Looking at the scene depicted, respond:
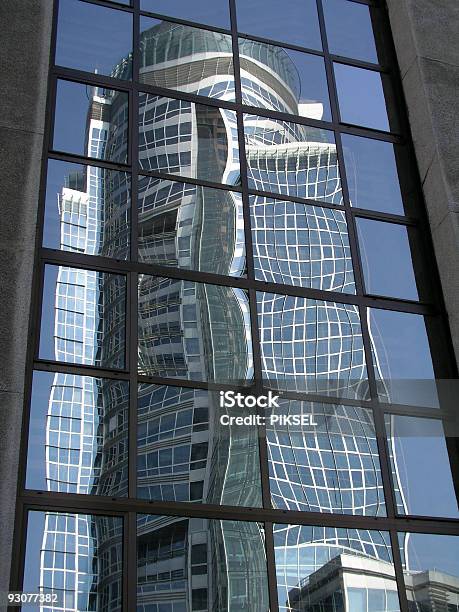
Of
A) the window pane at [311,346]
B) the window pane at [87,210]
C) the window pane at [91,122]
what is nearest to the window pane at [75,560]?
the window pane at [311,346]

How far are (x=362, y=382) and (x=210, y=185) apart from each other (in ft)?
7.77

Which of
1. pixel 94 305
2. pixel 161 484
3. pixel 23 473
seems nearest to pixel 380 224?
pixel 94 305

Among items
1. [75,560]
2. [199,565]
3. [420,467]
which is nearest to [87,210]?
[75,560]

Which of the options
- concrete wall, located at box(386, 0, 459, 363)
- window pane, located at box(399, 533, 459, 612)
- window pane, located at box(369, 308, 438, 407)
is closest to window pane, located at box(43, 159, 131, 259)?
window pane, located at box(369, 308, 438, 407)

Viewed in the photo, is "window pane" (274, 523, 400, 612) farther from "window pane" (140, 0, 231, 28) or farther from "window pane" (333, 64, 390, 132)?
"window pane" (140, 0, 231, 28)

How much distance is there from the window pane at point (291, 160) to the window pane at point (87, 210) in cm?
139

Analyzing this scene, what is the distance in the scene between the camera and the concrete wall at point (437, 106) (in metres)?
8.53

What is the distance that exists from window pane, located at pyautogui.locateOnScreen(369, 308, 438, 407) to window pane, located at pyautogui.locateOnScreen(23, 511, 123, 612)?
9.41 ft

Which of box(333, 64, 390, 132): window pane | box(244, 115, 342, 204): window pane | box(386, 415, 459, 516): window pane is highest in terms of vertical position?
box(333, 64, 390, 132): window pane

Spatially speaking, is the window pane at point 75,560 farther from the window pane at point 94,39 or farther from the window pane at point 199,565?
the window pane at point 94,39

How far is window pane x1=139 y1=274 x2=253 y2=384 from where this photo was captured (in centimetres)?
738

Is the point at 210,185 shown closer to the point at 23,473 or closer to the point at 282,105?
the point at 282,105

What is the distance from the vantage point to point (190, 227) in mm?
8148

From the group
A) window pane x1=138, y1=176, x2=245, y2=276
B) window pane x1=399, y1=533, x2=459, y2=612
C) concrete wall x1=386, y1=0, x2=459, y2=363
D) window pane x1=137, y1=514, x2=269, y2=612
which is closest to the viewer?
window pane x1=137, y1=514, x2=269, y2=612
